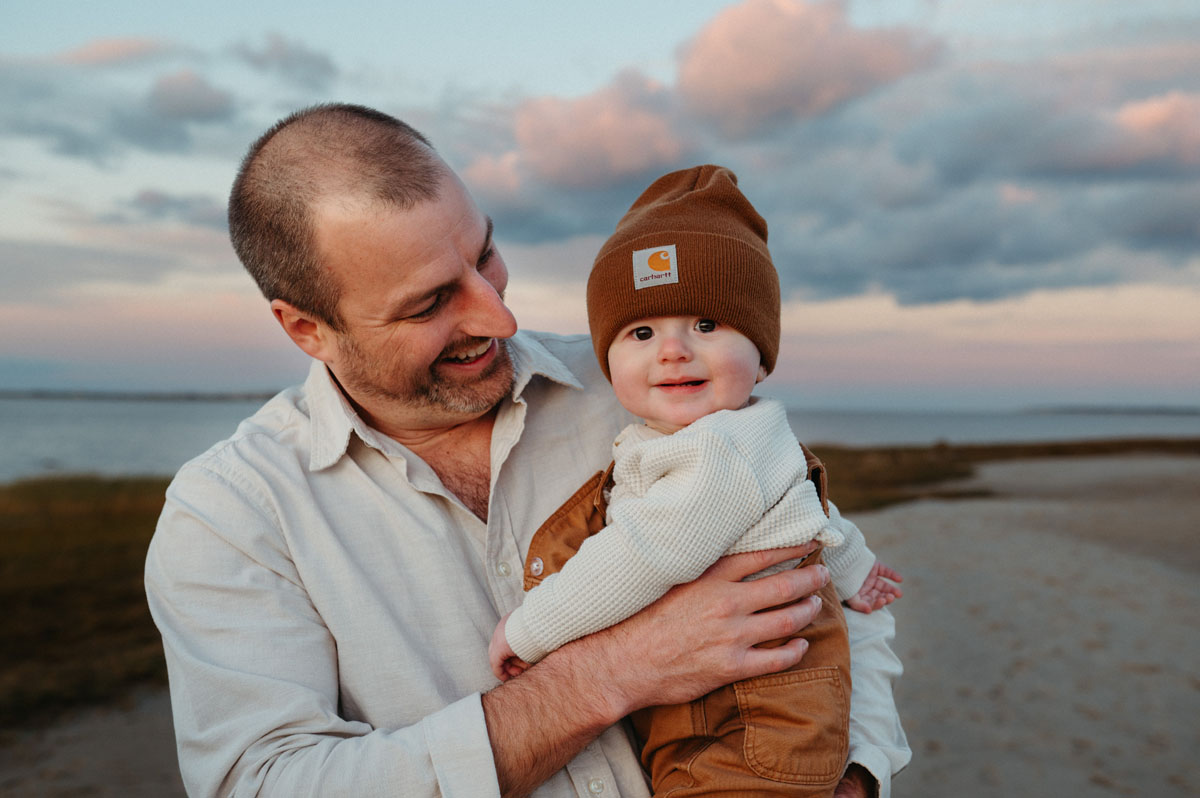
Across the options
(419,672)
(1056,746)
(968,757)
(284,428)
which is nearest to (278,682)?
(419,672)

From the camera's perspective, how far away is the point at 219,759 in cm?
178

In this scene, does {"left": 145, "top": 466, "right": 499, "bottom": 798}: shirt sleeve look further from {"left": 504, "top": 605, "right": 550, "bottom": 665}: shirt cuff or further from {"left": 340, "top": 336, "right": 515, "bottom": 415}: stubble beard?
{"left": 340, "top": 336, "right": 515, "bottom": 415}: stubble beard

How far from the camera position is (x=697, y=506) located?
5.66 ft

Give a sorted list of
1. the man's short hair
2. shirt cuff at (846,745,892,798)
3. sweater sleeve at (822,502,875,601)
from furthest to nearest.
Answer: the man's short hair, sweater sleeve at (822,502,875,601), shirt cuff at (846,745,892,798)

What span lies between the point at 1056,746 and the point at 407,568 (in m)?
7.26

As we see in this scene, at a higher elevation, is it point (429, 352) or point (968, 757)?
point (429, 352)

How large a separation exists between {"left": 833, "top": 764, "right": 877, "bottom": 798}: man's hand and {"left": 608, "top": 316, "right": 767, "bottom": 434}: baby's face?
100cm

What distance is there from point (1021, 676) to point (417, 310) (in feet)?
27.8

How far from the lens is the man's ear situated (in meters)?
2.48

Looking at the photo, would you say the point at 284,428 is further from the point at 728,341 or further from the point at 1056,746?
the point at 1056,746

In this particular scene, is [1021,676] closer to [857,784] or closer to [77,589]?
[857,784]

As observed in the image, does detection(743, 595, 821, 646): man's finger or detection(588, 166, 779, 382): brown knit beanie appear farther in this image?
detection(588, 166, 779, 382): brown knit beanie

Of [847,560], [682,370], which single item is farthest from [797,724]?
[682,370]

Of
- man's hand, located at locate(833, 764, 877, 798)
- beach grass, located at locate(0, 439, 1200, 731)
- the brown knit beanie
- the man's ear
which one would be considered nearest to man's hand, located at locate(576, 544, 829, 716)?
man's hand, located at locate(833, 764, 877, 798)
